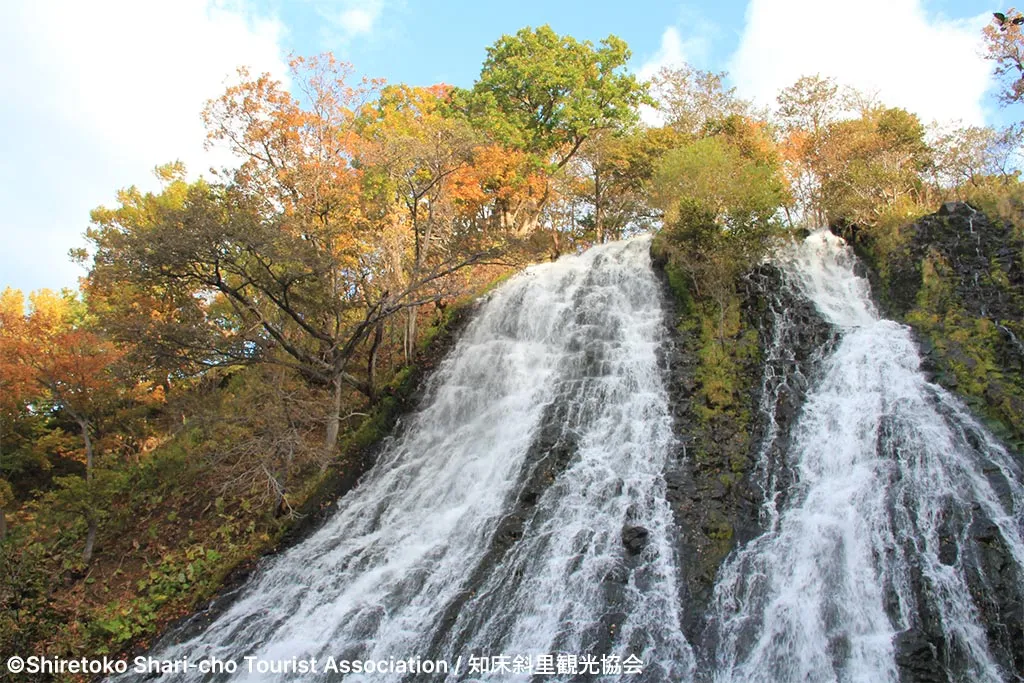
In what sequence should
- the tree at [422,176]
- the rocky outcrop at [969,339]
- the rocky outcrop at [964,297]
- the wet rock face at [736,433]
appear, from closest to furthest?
1. the rocky outcrop at [969,339]
2. the wet rock face at [736,433]
3. the rocky outcrop at [964,297]
4. the tree at [422,176]

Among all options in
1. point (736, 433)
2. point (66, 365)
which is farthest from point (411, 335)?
point (736, 433)

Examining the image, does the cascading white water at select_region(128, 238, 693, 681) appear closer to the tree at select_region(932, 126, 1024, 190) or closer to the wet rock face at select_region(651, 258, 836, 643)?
the wet rock face at select_region(651, 258, 836, 643)

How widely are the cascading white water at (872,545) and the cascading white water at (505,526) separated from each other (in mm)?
1161

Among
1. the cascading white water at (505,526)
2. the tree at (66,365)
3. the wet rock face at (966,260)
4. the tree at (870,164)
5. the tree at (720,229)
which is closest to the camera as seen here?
the cascading white water at (505,526)

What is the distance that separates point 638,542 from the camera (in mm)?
9461

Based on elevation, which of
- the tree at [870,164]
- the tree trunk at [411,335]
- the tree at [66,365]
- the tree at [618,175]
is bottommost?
the tree at [66,365]

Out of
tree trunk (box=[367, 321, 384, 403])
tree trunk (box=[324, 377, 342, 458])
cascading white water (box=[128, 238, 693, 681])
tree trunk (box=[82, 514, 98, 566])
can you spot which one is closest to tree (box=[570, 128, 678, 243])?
cascading white water (box=[128, 238, 693, 681])

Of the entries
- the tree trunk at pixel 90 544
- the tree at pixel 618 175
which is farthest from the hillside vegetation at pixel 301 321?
the tree at pixel 618 175

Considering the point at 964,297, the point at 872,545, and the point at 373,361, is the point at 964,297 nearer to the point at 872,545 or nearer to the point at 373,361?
the point at 872,545

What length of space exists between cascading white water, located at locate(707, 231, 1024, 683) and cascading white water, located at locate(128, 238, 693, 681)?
3.81 ft

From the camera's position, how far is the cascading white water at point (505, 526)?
855 cm

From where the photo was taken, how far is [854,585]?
819cm

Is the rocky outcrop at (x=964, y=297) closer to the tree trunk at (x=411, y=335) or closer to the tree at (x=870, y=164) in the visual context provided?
the tree at (x=870, y=164)

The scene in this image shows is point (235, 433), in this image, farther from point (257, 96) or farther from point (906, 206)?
point (906, 206)
